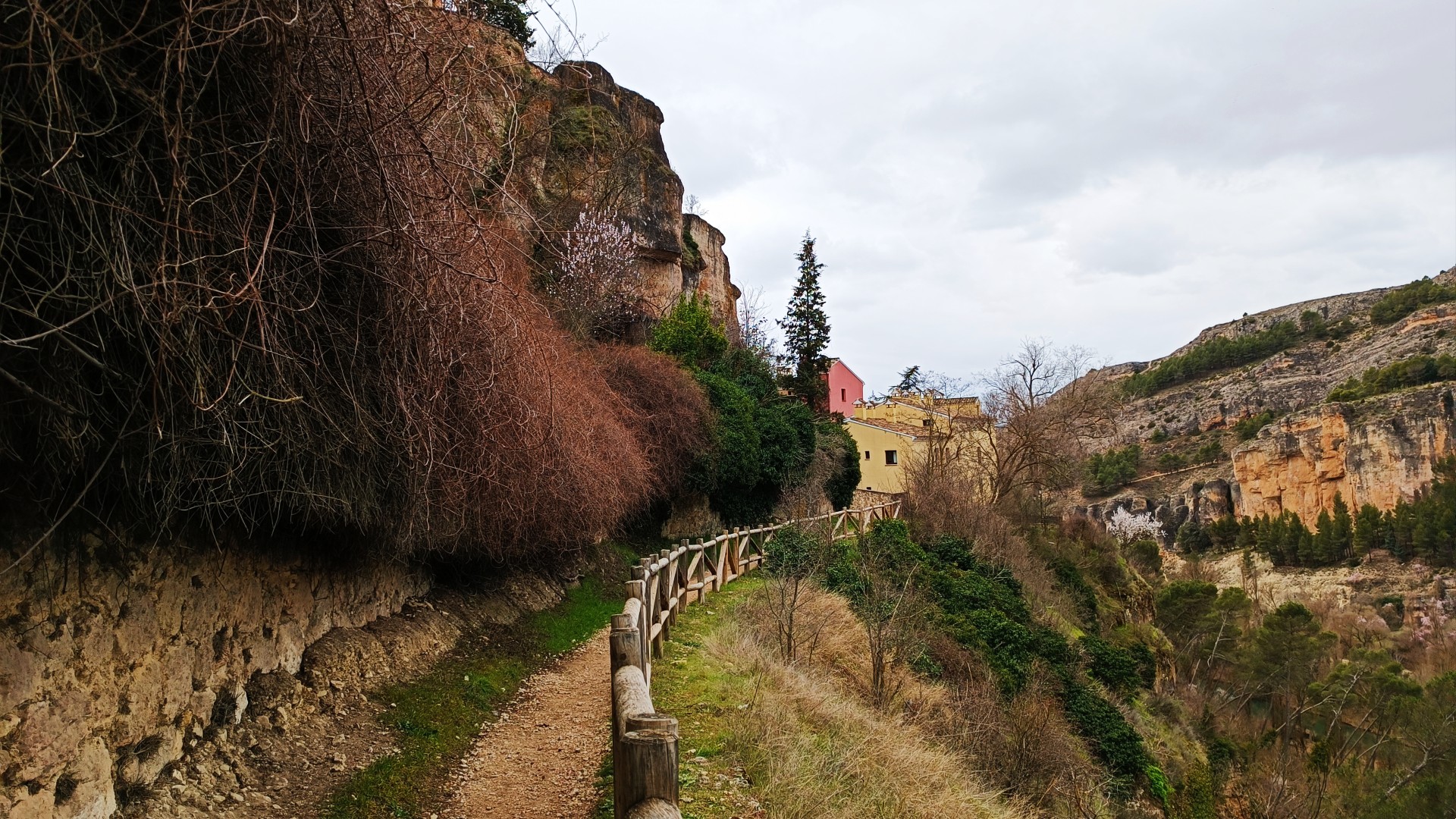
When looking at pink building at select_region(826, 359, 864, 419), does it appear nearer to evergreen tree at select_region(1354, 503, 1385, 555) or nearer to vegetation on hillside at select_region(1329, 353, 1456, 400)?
evergreen tree at select_region(1354, 503, 1385, 555)

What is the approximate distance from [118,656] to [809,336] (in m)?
35.5

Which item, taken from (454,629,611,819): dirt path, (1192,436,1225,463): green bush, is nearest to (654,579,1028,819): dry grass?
(454,629,611,819): dirt path

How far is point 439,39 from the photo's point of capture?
475 cm

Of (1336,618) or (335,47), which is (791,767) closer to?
(335,47)

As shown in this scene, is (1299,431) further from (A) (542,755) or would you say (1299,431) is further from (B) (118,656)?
(B) (118,656)

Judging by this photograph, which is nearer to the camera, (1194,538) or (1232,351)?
(1194,538)

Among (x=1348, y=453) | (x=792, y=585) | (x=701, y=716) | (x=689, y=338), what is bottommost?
(x=701, y=716)

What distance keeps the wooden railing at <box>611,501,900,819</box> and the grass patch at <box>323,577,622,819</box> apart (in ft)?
4.56

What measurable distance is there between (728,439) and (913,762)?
11980mm

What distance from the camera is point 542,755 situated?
6.63m

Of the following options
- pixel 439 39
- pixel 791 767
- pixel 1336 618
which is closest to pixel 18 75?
pixel 439 39

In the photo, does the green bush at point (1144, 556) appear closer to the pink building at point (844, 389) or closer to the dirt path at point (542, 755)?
the pink building at point (844, 389)

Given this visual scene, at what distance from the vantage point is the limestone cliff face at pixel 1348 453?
72000mm

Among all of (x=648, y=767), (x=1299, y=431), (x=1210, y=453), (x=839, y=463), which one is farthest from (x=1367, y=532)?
(x=648, y=767)
